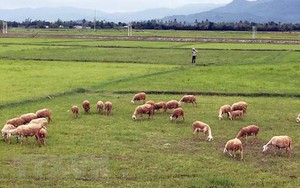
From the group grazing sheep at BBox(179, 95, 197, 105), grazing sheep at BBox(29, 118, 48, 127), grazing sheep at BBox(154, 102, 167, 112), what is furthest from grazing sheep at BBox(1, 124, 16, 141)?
grazing sheep at BBox(179, 95, 197, 105)

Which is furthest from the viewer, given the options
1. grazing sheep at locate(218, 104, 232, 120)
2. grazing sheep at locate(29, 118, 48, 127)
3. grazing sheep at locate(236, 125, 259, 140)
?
grazing sheep at locate(218, 104, 232, 120)

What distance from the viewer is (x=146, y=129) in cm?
1616

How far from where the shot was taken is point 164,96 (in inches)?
910

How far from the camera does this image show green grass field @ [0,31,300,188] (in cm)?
1138

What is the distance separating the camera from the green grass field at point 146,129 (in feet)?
37.3

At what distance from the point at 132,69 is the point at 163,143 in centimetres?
1980

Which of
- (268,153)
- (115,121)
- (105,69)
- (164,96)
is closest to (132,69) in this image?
(105,69)

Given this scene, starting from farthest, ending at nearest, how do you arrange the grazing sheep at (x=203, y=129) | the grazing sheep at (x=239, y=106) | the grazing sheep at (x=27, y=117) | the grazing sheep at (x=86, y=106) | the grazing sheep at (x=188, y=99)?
the grazing sheep at (x=188, y=99), the grazing sheep at (x=86, y=106), the grazing sheep at (x=239, y=106), the grazing sheep at (x=27, y=117), the grazing sheep at (x=203, y=129)

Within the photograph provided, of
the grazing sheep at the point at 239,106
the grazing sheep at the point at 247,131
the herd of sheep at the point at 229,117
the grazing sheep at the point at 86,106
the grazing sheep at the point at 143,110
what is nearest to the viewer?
the herd of sheep at the point at 229,117

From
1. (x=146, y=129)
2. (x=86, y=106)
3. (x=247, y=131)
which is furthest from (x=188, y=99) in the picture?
(x=247, y=131)

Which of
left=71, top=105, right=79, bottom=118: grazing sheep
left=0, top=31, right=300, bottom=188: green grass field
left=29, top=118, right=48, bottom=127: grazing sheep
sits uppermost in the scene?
left=29, top=118, right=48, bottom=127: grazing sheep

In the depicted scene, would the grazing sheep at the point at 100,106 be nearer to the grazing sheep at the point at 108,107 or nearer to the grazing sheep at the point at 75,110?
the grazing sheep at the point at 108,107

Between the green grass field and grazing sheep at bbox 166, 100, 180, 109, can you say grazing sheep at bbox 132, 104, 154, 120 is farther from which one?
grazing sheep at bbox 166, 100, 180, 109

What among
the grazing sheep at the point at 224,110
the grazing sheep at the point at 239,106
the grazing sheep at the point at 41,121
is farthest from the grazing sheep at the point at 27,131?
the grazing sheep at the point at 239,106
